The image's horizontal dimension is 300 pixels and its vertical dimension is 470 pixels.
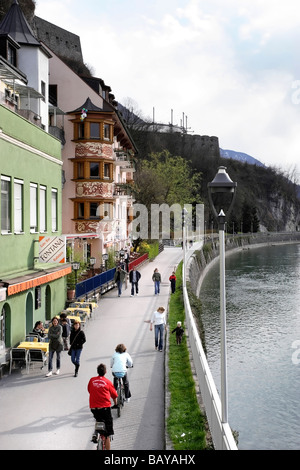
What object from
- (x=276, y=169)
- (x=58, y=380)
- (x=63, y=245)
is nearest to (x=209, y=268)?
(x=63, y=245)

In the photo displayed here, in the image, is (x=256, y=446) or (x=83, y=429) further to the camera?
(x=256, y=446)

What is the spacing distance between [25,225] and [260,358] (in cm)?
1259

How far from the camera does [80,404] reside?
1121cm

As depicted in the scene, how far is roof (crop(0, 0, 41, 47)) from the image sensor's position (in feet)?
80.6

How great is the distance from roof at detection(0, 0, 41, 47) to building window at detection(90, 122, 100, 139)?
1058 centimetres

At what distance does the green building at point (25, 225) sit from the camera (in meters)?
14.4

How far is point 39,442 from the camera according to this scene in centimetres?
916

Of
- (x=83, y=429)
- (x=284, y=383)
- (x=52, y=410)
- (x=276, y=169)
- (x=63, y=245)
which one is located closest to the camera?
(x=83, y=429)

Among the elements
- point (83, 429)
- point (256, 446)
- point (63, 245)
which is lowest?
point (256, 446)

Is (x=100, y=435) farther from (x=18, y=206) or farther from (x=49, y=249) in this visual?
(x=49, y=249)

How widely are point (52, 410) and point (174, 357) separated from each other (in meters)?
4.72

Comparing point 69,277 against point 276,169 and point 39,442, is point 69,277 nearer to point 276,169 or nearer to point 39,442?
point 39,442

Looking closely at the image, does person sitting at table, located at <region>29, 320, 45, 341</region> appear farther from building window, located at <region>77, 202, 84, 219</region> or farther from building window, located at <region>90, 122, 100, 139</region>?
building window, located at <region>90, 122, 100, 139</region>

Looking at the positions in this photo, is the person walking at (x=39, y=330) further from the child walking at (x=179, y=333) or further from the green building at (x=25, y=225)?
the child walking at (x=179, y=333)
